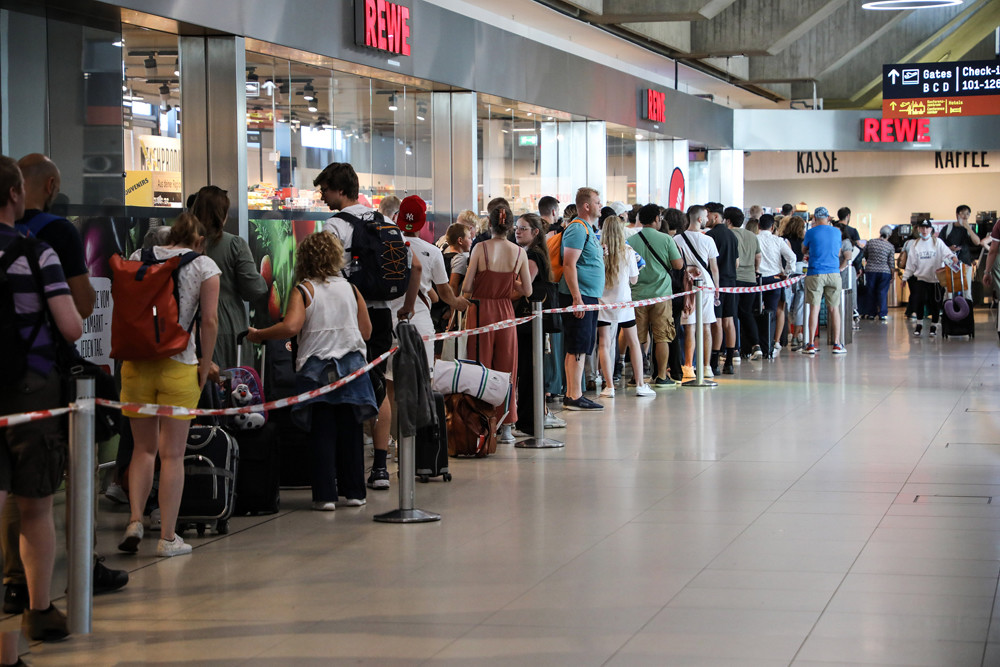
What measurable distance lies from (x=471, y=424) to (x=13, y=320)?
426cm

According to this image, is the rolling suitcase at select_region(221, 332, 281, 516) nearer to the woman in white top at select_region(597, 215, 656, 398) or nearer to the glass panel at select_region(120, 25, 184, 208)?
the glass panel at select_region(120, 25, 184, 208)

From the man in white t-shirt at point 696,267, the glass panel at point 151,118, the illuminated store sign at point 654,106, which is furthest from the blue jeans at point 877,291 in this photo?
the glass panel at point 151,118

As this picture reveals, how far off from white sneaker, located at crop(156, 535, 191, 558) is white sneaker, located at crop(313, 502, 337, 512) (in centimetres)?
103

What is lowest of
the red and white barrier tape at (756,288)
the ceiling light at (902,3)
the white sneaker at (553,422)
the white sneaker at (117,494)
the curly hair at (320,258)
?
the white sneaker at (117,494)

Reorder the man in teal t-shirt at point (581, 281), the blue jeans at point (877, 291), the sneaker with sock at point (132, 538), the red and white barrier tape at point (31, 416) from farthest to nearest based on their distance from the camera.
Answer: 1. the blue jeans at point (877, 291)
2. the man in teal t-shirt at point (581, 281)
3. the sneaker with sock at point (132, 538)
4. the red and white barrier tape at point (31, 416)

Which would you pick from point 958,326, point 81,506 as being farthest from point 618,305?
point 958,326

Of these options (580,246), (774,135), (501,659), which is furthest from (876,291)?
(501,659)

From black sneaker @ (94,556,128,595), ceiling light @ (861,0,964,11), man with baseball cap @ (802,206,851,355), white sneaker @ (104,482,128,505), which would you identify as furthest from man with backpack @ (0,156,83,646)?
ceiling light @ (861,0,964,11)

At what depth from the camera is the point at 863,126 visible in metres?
26.6

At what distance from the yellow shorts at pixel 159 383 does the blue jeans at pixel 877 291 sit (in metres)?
17.7

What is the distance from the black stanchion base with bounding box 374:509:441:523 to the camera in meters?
6.19

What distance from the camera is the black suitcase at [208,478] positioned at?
5910mm

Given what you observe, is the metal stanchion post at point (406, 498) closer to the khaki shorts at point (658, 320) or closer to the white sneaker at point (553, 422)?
the white sneaker at point (553, 422)

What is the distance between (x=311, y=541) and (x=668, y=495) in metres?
1.98
